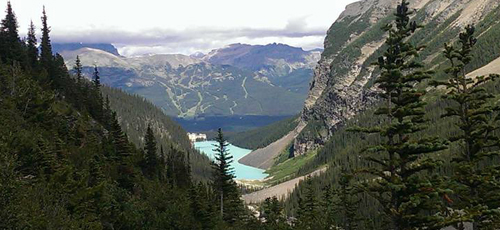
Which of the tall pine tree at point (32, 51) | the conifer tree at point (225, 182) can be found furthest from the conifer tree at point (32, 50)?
the conifer tree at point (225, 182)

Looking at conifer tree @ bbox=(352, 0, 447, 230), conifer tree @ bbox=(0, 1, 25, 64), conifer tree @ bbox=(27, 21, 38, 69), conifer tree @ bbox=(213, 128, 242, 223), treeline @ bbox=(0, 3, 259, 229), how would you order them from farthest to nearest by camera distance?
conifer tree @ bbox=(27, 21, 38, 69) → conifer tree @ bbox=(0, 1, 25, 64) → conifer tree @ bbox=(213, 128, 242, 223) → treeline @ bbox=(0, 3, 259, 229) → conifer tree @ bbox=(352, 0, 447, 230)

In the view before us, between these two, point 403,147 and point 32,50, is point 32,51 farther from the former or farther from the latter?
point 403,147

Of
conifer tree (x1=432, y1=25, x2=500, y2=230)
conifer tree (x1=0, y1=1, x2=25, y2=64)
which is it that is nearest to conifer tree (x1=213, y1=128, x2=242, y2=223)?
conifer tree (x1=432, y1=25, x2=500, y2=230)

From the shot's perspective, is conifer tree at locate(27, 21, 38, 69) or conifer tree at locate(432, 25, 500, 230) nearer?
conifer tree at locate(432, 25, 500, 230)

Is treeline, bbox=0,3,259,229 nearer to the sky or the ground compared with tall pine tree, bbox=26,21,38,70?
nearer to the ground

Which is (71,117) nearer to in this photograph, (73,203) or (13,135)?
(13,135)

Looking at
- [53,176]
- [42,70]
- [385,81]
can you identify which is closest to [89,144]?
[42,70]

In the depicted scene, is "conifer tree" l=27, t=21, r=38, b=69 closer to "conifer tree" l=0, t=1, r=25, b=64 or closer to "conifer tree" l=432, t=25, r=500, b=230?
"conifer tree" l=0, t=1, r=25, b=64

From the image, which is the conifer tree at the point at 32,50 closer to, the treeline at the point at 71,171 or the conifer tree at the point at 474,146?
the treeline at the point at 71,171
